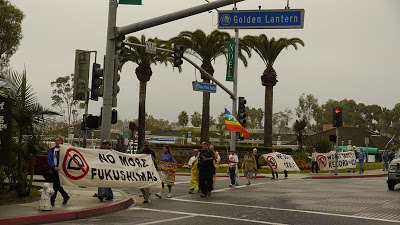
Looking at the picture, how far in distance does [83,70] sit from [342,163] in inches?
901

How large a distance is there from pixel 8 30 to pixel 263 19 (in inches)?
1619

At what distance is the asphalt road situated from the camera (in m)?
11.8

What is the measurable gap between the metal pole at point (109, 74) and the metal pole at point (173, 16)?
1.29ft

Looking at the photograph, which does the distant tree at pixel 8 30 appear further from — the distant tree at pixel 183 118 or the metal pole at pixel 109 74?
the distant tree at pixel 183 118

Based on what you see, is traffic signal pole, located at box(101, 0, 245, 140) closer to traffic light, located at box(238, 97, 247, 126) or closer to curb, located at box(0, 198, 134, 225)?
curb, located at box(0, 198, 134, 225)

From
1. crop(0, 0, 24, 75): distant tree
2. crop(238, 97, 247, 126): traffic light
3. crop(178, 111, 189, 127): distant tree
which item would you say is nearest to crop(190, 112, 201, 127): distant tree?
crop(178, 111, 189, 127): distant tree

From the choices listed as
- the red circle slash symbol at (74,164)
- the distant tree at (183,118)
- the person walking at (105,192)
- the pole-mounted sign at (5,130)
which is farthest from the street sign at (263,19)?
the distant tree at (183,118)

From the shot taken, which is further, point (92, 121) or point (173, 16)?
point (92, 121)

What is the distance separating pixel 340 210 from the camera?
13.9 meters

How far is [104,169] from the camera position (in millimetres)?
14242

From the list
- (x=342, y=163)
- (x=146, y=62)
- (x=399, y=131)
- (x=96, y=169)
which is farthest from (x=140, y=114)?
(x=399, y=131)

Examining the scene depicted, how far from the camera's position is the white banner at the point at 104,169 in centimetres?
1333

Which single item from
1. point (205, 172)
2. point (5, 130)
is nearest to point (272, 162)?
point (205, 172)

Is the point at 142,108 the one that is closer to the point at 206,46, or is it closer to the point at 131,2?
the point at 206,46
